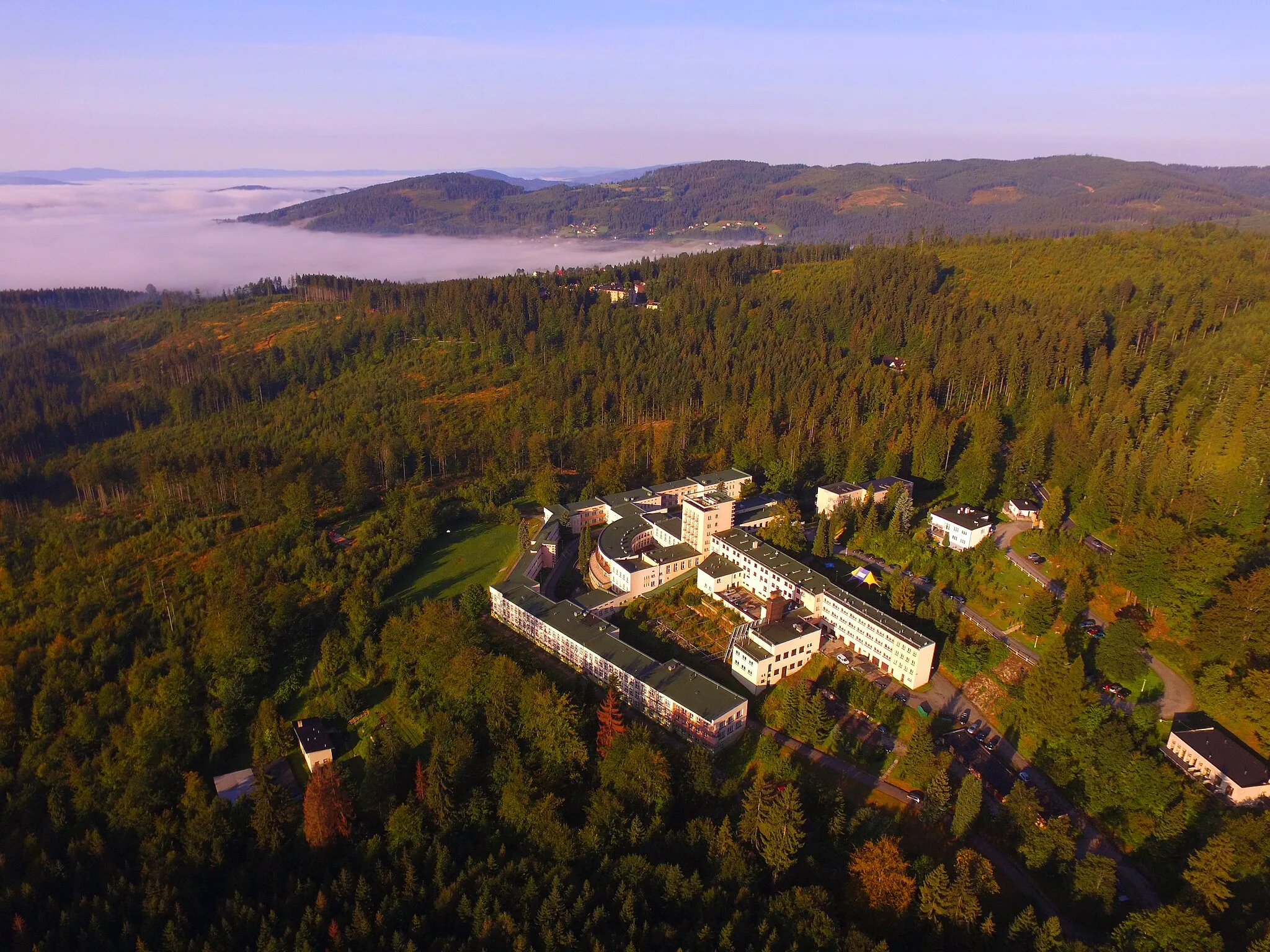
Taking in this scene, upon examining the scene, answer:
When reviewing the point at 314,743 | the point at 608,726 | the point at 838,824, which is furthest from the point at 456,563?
the point at 838,824

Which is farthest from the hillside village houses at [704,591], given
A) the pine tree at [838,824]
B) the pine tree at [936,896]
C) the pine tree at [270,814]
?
the pine tree at [270,814]

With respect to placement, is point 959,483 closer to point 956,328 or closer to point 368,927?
point 956,328

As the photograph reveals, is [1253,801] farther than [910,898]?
Yes

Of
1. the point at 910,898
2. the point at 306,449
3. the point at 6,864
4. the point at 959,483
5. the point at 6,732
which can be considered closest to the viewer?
the point at 910,898

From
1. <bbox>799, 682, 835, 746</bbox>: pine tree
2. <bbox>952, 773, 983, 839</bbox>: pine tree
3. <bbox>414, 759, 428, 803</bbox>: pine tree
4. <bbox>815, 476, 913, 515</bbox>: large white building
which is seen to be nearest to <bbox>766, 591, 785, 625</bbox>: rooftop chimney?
<bbox>799, 682, 835, 746</bbox>: pine tree

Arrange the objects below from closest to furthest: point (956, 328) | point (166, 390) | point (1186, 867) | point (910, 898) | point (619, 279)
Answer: point (910, 898) < point (1186, 867) < point (956, 328) < point (166, 390) < point (619, 279)

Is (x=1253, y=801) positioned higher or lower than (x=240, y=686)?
higher

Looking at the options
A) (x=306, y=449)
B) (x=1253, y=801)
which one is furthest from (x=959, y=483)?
(x=306, y=449)
